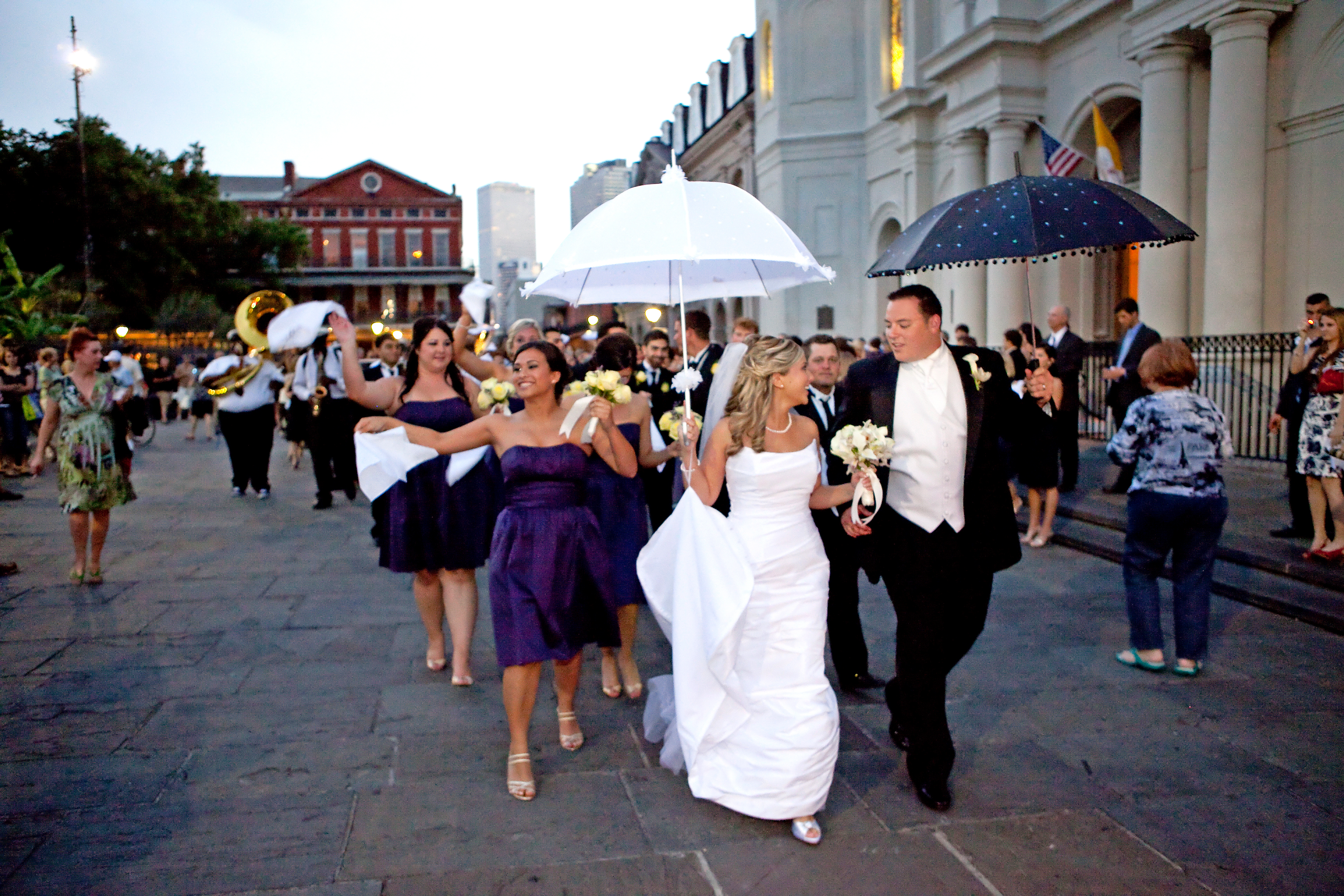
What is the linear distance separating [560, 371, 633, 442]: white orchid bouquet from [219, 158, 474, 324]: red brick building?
244 ft

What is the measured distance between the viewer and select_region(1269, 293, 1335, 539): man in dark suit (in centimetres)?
730

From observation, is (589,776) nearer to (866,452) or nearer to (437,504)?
(866,452)

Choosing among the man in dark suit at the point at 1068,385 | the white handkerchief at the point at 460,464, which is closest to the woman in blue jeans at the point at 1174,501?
the white handkerchief at the point at 460,464

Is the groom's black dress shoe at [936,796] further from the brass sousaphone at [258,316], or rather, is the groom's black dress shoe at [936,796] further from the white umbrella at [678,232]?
the brass sousaphone at [258,316]

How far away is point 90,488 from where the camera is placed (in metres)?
7.35

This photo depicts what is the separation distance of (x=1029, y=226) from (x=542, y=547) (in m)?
2.43

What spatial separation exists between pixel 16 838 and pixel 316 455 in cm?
851

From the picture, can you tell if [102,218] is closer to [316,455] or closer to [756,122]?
[756,122]

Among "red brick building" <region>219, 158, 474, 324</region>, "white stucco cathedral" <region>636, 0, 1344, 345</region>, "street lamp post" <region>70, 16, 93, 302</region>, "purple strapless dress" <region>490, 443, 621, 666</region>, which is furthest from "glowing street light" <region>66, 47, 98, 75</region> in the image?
"red brick building" <region>219, 158, 474, 324</region>

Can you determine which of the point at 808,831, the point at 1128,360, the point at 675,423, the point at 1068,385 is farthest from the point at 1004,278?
the point at 808,831

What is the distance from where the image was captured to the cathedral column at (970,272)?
18.3 meters

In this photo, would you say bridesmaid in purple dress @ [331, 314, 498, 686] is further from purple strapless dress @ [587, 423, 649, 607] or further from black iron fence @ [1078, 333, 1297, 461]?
black iron fence @ [1078, 333, 1297, 461]

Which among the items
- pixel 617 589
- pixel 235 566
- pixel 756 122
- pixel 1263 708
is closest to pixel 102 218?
pixel 756 122

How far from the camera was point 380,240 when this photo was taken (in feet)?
254
